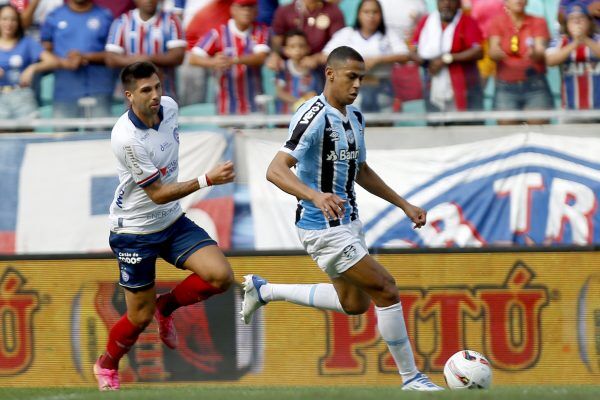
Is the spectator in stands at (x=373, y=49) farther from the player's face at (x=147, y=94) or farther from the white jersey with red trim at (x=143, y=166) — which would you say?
the player's face at (x=147, y=94)

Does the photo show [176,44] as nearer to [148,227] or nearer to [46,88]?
[46,88]

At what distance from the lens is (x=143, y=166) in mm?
8398

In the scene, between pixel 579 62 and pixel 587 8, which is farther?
pixel 587 8

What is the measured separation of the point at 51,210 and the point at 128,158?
3533 millimetres

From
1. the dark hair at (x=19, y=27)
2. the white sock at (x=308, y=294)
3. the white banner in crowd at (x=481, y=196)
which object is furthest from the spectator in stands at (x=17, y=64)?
the white sock at (x=308, y=294)

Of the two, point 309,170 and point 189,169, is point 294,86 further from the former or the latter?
point 309,170

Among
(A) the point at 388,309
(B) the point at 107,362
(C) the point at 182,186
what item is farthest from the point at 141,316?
(A) the point at 388,309

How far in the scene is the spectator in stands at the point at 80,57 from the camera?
1173 cm

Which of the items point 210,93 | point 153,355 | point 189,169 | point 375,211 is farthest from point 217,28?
point 153,355

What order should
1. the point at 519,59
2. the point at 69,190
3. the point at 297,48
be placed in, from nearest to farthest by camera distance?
the point at 519,59 < the point at 297,48 < the point at 69,190

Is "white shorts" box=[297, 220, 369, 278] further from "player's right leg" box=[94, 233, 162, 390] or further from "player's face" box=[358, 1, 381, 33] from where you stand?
"player's face" box=[358, 1, 381, 33]

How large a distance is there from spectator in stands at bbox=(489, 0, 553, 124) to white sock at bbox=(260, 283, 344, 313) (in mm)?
3439

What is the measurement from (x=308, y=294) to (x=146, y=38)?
4.09m

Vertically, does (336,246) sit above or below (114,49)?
below
